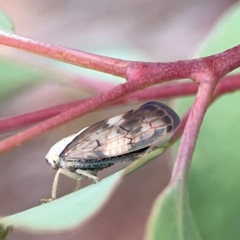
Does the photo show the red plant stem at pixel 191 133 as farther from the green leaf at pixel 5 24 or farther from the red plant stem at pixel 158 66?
the green leaf at pixel 5 24

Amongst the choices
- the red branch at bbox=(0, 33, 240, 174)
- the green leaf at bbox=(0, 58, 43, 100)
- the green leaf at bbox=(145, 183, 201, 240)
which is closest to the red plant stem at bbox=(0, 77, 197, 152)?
the red branch at bbox=(0, 33, 240, 174)

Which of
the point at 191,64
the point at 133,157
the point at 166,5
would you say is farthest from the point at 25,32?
the point at 191,64

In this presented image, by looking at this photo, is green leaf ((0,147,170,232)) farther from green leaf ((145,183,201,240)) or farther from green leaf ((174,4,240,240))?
green leaf ((174,4,240,240))

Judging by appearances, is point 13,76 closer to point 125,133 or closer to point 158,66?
point 125,133

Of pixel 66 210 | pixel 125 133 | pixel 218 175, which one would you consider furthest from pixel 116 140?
pixel 218 175

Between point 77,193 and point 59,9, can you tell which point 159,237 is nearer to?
point 77,193

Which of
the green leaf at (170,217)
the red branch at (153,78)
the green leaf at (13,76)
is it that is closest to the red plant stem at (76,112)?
the red branch at (153,78)
